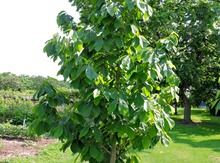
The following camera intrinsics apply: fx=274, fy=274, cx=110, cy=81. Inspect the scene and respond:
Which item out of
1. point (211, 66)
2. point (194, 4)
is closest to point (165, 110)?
point (194, 4)

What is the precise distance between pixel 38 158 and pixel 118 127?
3675mm

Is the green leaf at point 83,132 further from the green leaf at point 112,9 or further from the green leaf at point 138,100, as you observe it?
the green leaf at point 112,9

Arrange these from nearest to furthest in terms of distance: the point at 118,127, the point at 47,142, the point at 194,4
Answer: the point at 118,127 → the point at 47,142 → the point at 194,4

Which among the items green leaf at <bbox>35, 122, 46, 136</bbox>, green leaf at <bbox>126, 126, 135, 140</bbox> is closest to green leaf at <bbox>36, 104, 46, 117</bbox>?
green leaf at <bbox>35, 122, 46, 136</bbox>

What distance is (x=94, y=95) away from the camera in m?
1.85

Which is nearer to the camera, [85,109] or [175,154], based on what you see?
[85,109]

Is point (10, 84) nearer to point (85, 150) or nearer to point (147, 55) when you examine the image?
point (85, 150)

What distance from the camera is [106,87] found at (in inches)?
84.1

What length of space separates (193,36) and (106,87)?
10.2m

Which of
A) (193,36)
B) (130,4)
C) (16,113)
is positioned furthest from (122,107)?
(193,36)

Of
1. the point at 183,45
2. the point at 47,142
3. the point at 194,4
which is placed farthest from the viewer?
the point at 183,45

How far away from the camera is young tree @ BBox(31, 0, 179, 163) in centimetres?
194

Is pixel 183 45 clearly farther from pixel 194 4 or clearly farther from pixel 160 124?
pixel 160 124

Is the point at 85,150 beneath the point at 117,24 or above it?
beneath
